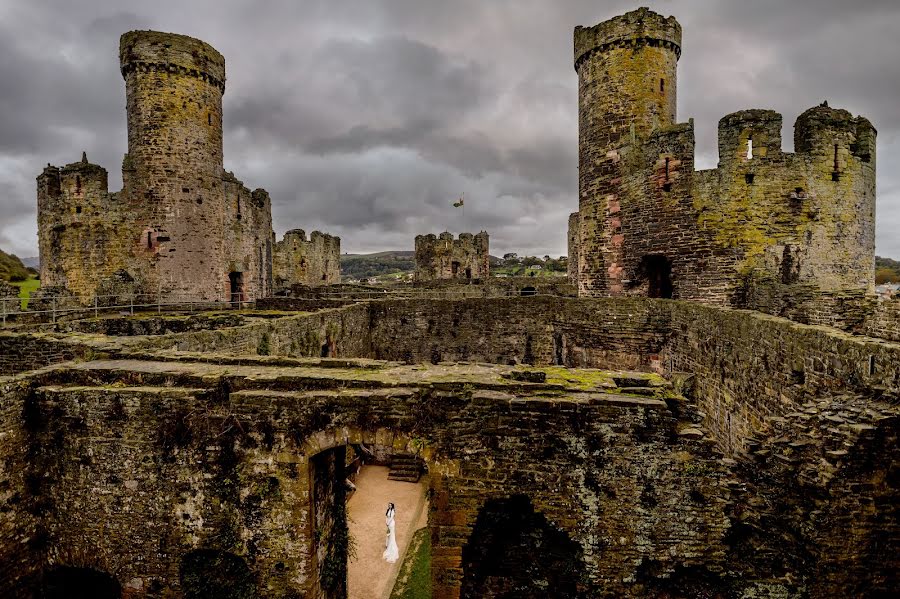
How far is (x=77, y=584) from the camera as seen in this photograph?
23.5ft

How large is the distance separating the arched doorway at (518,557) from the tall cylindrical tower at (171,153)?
761 inches

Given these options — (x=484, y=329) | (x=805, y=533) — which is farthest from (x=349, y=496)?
(x=805, y=533)

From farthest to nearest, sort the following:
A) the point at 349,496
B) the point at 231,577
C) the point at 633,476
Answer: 1. the point at 349,496
2. the point at 231,577
3. the point at 633,476

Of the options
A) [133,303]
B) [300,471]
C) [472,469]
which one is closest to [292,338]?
[300,471]

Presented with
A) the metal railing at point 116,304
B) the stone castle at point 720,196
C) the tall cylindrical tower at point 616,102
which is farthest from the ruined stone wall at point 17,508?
the tall cylindrical tower at point 616,102

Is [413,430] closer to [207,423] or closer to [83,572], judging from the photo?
[207,423]

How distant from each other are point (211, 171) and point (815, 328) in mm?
21900

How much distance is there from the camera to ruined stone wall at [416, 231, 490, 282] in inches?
1512

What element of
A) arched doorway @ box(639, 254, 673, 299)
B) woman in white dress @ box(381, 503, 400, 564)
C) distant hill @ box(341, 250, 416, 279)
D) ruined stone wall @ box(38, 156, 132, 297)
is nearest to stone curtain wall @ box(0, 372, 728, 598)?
woman in white dress @ box(381, 503, 400, 564)

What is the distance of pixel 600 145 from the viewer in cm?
1847

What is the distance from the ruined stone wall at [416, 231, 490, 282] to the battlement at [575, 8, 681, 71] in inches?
826

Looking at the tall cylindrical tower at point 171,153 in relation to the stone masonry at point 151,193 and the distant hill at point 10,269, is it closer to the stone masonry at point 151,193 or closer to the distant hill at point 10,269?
the stone masonry at point 151,193

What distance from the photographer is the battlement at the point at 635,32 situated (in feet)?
58.3

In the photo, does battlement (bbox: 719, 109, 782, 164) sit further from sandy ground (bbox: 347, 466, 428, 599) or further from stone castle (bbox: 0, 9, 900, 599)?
sandy ground (bbox: 347, 466, 428, 599)
